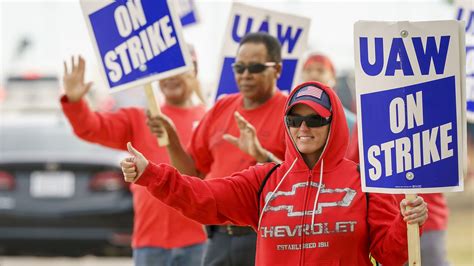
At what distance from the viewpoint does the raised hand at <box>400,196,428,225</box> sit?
5.82m

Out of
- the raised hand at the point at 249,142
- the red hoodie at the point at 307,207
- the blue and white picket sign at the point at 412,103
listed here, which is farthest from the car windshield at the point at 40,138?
the blue and white picket sign at the point at 412,103

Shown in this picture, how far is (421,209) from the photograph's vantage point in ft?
19.3

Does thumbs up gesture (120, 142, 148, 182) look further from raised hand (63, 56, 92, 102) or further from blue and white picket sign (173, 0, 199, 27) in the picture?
blue and white picket sign (173, 0, 199, 27)

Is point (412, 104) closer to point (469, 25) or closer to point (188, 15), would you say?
point (469, 25)

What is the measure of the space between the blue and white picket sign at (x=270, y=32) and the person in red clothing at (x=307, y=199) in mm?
2818

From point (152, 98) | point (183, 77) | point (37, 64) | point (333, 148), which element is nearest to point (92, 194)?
point (183, 77)

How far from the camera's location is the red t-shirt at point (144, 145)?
8.67 meters

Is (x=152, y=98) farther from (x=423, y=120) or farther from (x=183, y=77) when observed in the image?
(x=423, y=120)

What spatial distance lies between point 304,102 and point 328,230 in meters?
0.58

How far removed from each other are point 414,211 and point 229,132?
2076 mm

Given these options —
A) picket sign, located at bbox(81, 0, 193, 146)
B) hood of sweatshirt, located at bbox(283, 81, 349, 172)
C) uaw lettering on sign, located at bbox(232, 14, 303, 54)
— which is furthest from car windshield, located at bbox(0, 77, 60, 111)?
hood of sweatshirt, located at bbox(283, 81, 349, 172)

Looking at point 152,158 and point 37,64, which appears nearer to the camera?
point 152,158

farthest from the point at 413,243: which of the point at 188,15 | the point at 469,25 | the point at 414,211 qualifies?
the point at 188,15

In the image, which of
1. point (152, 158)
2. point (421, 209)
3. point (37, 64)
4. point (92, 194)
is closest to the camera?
point (421, 209)
